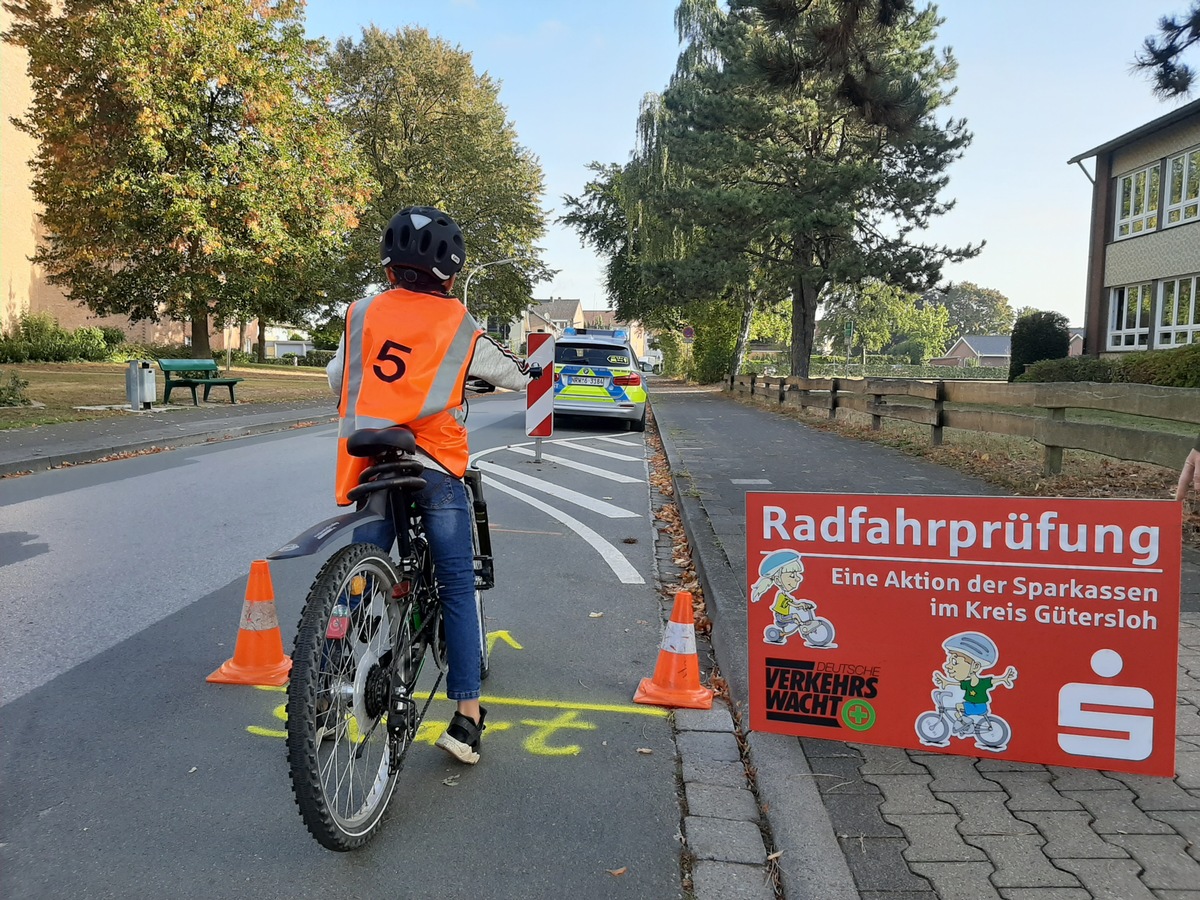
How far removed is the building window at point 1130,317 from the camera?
25953mm

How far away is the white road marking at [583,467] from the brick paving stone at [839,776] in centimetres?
745

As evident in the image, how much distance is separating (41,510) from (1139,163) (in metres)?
29.0

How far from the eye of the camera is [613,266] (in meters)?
46.5

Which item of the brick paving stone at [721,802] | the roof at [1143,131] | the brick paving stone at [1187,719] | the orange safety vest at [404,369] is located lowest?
the brick paving stone at [721,802]

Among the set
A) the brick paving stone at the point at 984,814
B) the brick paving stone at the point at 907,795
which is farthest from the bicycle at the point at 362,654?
the brick paving stone at the point at 984,814

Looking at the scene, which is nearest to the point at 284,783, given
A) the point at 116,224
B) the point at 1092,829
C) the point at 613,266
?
the point at 1092,829

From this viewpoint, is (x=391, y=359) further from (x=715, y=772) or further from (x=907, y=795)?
(x=907, y=795)

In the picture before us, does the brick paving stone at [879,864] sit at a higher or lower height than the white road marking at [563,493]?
lower

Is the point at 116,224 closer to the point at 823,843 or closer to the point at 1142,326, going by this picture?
the point at 823,843

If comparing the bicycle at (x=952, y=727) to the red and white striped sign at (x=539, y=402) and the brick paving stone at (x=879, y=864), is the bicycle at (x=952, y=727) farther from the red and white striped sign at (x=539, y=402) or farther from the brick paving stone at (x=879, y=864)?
the red and white striped sign at (x=539, y=402)

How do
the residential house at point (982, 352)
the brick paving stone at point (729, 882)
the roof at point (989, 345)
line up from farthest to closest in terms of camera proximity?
the residential house at point (982, 352) → the roof at point (989, 345) → the brick paving stone at point (729, 882)

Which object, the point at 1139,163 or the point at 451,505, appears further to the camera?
the point at 1139,163

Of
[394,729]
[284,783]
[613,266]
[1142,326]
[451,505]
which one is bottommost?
[284,783]

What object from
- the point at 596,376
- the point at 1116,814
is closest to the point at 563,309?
the point at 596,376
